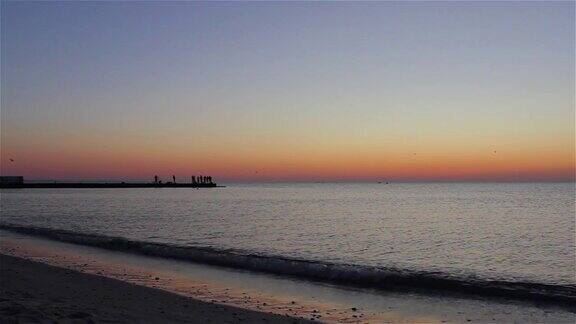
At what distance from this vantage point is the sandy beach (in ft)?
32.2

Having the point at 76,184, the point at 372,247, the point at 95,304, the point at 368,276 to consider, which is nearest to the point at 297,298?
the point at 368,276

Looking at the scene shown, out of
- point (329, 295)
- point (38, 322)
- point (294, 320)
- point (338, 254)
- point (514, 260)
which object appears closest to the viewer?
point (38, 322)

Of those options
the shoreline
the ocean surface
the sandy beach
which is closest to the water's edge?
the ocean surface

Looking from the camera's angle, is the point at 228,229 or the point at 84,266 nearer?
the point at 84,266

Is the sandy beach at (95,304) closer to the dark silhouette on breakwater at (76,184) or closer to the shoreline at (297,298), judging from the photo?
the shoreline at (297,298)

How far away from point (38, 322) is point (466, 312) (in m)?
10.6

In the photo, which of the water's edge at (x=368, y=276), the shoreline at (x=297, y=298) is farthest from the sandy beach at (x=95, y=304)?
the water's edge at (x=368, y=276)

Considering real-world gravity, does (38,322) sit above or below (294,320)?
above

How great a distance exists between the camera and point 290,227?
40.7 m

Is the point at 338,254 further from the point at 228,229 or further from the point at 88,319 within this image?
the point at 88,319

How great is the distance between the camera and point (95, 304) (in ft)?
38.3

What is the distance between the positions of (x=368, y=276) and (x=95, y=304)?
35.1 ft

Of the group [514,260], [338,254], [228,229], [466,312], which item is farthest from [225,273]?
[228,229]

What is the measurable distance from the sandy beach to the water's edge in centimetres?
662
